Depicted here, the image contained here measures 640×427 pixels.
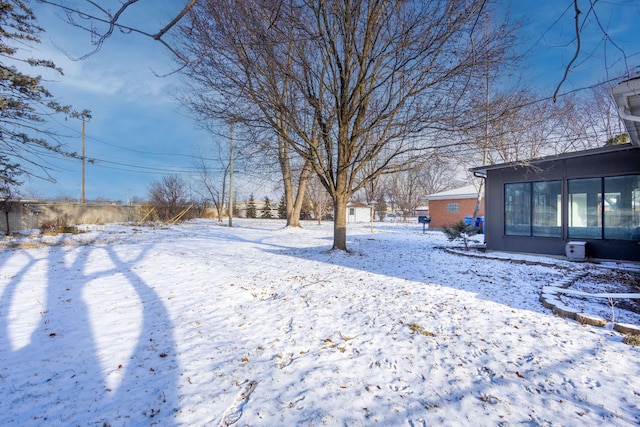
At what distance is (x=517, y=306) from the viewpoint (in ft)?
13.9

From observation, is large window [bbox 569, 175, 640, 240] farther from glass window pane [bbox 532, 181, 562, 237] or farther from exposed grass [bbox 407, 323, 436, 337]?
exposed grass [bbox 407, 323, 436, 337]

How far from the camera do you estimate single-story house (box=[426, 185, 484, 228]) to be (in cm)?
2044

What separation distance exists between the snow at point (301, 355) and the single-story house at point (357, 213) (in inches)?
1325

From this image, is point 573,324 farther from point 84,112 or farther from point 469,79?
point 84,112

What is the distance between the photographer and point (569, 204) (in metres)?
8.30

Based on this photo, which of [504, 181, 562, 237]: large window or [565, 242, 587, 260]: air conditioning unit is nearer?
[565, 242, 587, 260]: air conditioning unit

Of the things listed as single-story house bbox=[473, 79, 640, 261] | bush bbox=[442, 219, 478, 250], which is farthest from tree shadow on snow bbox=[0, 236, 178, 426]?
bush bbox=[442, 219, 478, 250]

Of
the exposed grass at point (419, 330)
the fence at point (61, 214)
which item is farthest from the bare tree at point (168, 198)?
the exposed grass at point (419, 330)

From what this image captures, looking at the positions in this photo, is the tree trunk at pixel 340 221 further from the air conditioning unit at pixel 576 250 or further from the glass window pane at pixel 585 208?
the glass window pane at pixel 585 208

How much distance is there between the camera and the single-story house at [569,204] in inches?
294

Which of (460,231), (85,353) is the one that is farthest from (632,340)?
(460,231)

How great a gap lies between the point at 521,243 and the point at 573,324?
6537 millimetres

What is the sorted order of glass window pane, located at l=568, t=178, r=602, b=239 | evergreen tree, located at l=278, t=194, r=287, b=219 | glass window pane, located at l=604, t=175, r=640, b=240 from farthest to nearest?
evergreen tree, located at l=278, t=194, r=287, b=219, glass window pane, located at l=568, t=178, r=602, b=239, glass window pane, located at l=604, t=175, r=640, b=240

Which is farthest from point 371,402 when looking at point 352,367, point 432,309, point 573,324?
point 573,324
